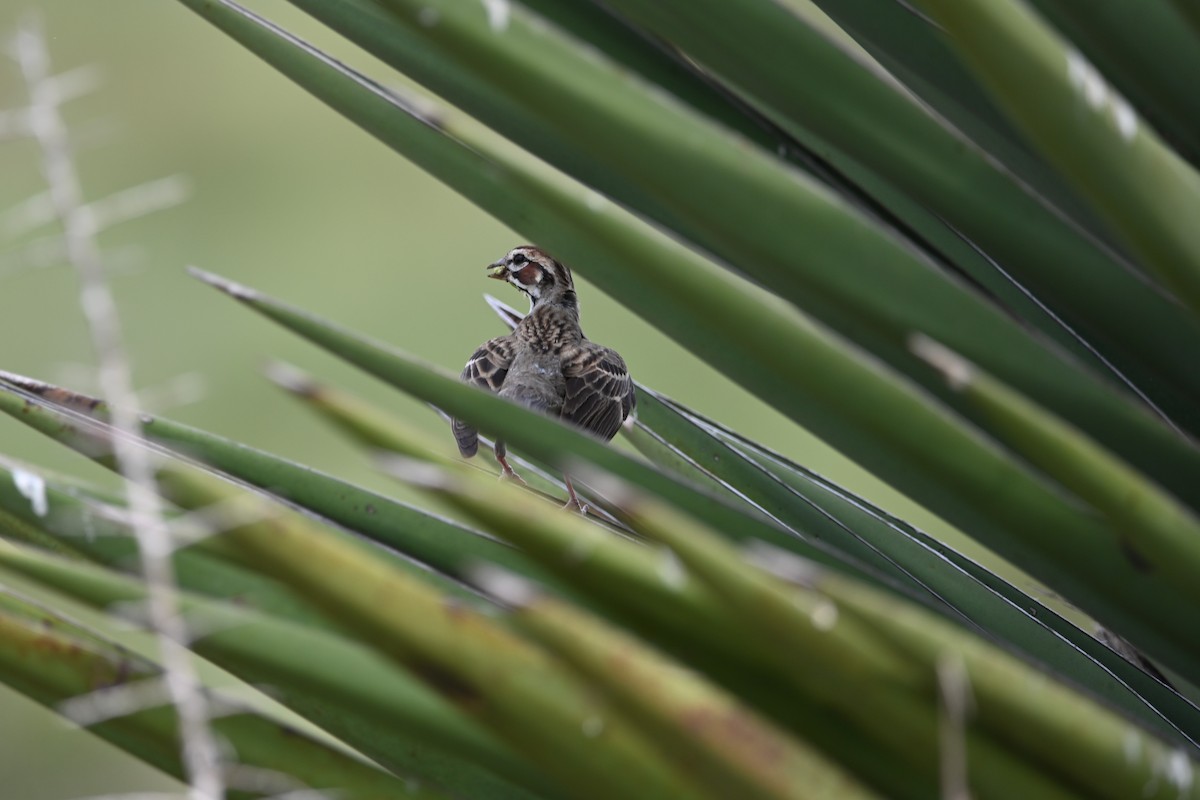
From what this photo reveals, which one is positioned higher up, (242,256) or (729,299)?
(242,256)

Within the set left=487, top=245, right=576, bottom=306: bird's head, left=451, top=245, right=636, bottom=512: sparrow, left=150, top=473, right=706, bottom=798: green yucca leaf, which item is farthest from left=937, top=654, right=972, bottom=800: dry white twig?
left=487, top=245, right=576, bottom=306: bird's head

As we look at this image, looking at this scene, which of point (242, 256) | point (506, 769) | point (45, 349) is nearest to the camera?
point (506, 769)

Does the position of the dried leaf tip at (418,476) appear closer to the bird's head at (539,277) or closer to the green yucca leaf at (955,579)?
the green yucca leaf at (955,579)

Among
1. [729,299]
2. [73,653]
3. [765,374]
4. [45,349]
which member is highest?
[45,349]

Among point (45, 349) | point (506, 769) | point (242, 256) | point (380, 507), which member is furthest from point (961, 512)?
point (242, 256)

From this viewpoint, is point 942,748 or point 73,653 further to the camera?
point 73,653

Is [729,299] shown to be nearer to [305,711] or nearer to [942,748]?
[942,748]

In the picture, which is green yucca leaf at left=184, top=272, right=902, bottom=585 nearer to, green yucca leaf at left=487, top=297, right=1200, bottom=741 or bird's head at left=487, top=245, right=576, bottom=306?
green yucca leaf at left=487, top=297, right=1200, bottom=741

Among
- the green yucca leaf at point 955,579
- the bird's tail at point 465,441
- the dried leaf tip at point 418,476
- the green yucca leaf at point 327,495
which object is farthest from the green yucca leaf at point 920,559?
the bird's tail at point 465,441
